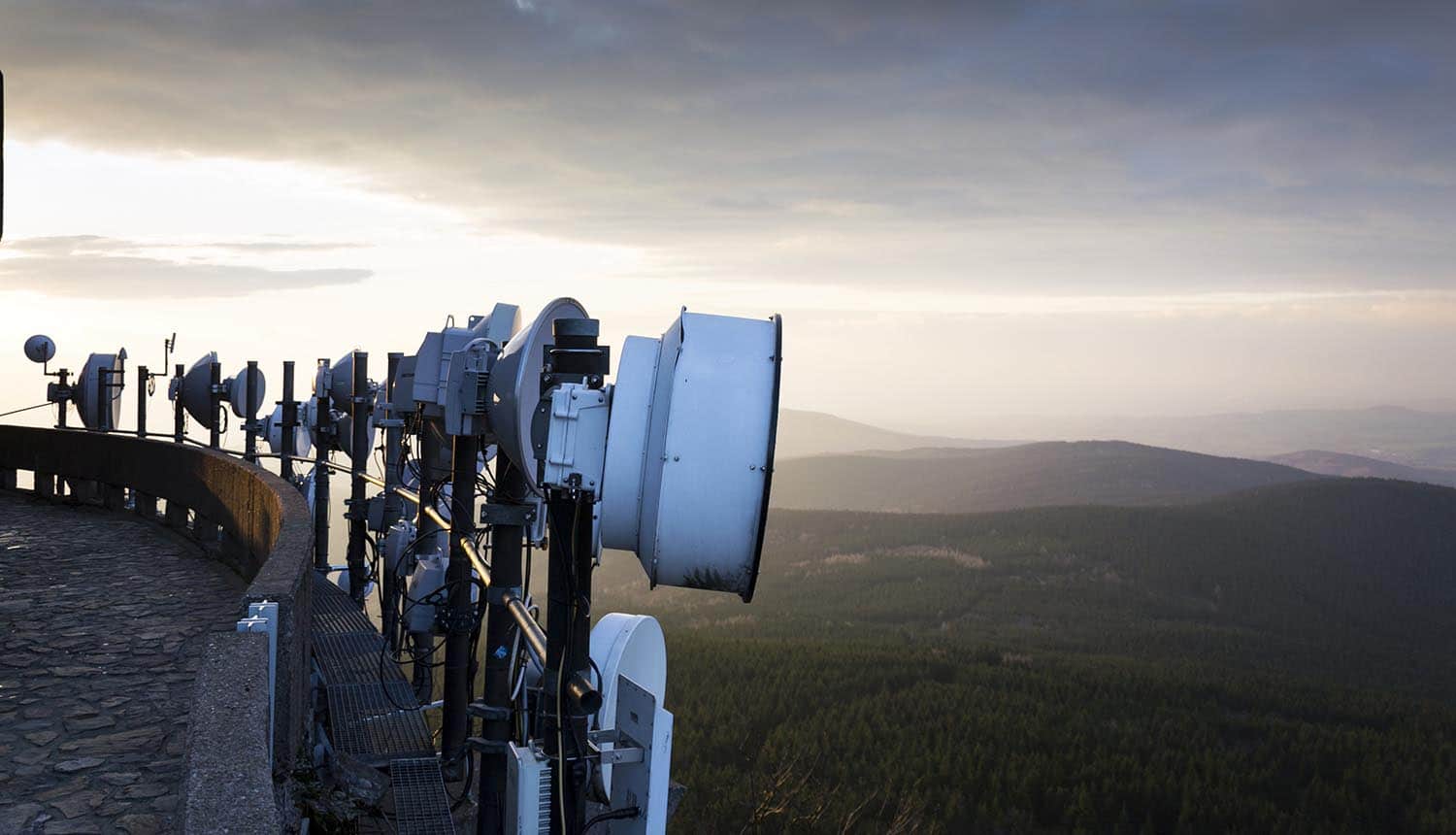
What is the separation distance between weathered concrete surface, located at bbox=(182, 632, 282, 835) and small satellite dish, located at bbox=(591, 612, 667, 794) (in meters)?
1.78

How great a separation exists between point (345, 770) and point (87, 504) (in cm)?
1064

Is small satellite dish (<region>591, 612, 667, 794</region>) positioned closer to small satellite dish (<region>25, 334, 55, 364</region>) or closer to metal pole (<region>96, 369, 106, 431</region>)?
metal pole (<region>96, 369, 106, 431</region>)

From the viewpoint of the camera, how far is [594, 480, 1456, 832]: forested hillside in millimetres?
43375

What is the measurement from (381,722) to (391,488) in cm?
308

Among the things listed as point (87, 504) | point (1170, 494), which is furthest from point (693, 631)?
point (1170, 494)

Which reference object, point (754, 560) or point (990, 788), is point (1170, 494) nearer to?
point (990, 788)

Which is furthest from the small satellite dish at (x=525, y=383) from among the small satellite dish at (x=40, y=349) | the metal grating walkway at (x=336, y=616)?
the small satellite dish at (x=40, y=349)

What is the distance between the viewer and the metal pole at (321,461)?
55.6 feet

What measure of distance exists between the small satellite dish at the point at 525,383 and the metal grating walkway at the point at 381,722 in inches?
147

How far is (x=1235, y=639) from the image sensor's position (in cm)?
8144

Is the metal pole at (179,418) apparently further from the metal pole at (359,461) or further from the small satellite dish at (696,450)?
the small satellite dish at (696,450)

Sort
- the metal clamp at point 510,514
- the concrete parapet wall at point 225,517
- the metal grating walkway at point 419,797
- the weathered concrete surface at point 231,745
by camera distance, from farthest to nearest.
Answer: the metal grating walkway at point 419,797 < the metal clamp at point 510,514 < the concrete parapet wall at point 225,517 < the weathered concrete surface at point 231,745

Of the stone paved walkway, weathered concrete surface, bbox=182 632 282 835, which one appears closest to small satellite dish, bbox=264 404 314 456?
the stone paved walkway

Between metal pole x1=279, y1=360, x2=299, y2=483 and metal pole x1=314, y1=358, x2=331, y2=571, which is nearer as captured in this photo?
metal pole x1=314, y1=358, x2=331, y2=571
